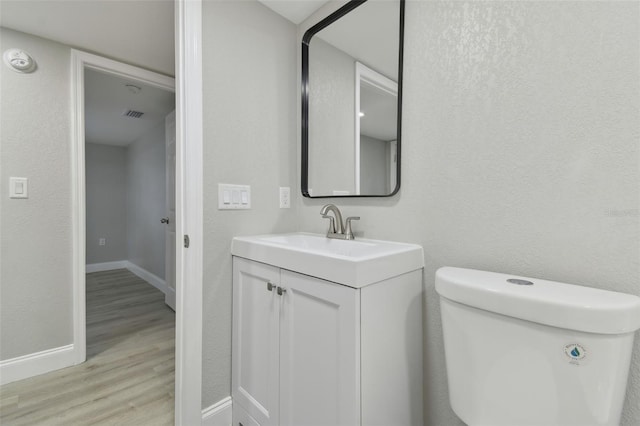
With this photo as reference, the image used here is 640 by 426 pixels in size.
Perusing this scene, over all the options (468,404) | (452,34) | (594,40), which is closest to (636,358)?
(468,404)

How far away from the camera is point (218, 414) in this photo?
50.4 inches

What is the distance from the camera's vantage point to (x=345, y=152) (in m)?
1.43

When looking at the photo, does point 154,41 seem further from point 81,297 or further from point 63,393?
point 63,393

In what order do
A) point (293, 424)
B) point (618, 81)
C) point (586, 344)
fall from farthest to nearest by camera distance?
point (293, 424) → point (618, 81) → point (586, 344)

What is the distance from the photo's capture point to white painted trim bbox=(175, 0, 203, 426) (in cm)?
119

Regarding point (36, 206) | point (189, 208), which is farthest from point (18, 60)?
point (189, 208)

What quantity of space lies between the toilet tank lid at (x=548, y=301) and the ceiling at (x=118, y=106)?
2737mm

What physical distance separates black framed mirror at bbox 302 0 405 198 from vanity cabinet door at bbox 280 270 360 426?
0.56 metres

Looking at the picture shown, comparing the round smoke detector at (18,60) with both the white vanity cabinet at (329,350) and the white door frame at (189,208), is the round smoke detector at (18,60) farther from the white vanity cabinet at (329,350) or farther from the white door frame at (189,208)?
the white vanity cabinet at (329,350)

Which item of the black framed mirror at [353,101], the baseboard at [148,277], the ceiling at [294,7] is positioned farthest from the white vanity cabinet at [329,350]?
the baseboard at [148,277]

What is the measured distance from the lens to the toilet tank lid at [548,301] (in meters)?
0.60

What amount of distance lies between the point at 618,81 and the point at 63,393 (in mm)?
→ 2785

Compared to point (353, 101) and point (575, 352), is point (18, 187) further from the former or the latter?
point (575, 352)

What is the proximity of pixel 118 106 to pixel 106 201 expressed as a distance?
92.9 inches
